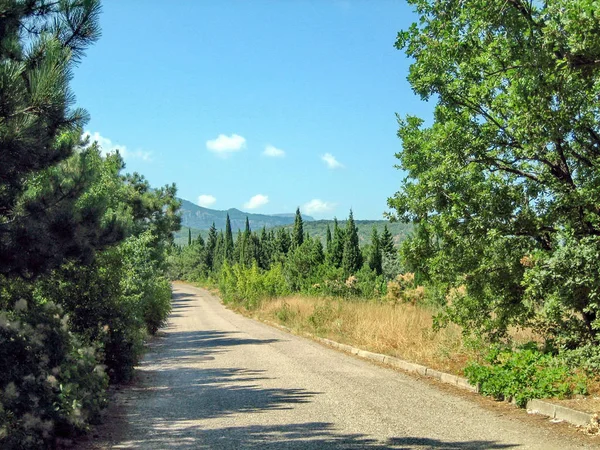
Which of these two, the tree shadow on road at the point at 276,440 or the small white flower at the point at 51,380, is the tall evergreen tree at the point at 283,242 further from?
the small white flower at the point at 51,380

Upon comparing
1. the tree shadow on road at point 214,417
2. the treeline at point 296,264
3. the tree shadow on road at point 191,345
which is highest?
the treeline at point 296,264

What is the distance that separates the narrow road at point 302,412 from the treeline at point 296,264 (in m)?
13.1

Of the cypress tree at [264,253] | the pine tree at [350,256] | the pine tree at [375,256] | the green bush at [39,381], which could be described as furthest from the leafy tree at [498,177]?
the cypress tree at [264,253]

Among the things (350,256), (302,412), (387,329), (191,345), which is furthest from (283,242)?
(302,412)

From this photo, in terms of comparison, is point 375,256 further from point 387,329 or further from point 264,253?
point 387,329

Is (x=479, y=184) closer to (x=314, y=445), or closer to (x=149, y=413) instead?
(x=314, y=445)

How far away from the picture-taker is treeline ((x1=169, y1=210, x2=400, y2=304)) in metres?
29.7

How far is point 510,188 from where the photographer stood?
9.68 metres

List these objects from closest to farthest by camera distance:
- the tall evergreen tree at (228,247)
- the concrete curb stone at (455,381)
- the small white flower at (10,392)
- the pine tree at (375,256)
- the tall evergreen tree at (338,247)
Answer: the small white flower at (10,392) → the concrete curb stone at (455,381) → the tall evergreen tree at (338,247) → the pine tree at (375,256) → the tall evergreen tree at (228,247)

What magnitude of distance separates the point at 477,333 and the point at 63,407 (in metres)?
7.37

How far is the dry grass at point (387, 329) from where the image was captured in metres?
12.9

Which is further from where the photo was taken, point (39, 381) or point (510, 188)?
point (510, 188)

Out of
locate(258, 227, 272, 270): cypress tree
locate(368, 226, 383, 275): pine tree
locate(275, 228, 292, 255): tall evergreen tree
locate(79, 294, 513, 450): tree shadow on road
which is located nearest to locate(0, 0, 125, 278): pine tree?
locate(79, 294, 513, 450): tree shadow on road

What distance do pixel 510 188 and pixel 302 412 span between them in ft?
15.5
